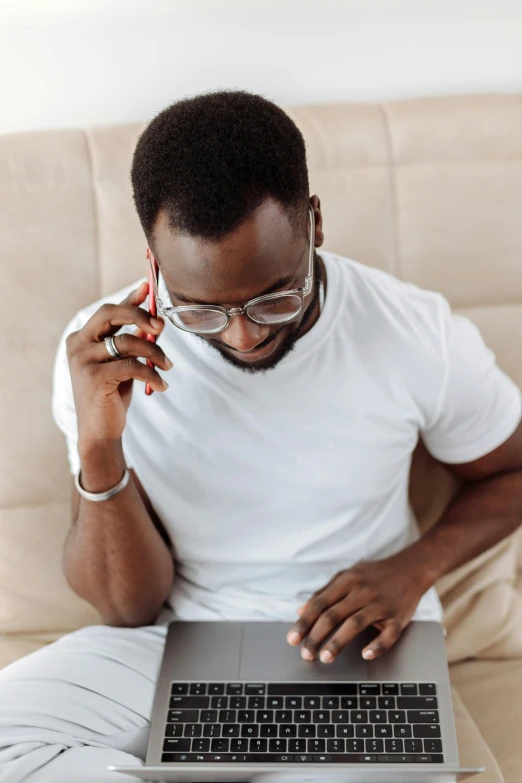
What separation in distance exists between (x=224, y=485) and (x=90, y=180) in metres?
0.61

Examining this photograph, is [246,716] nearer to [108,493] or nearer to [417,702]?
[417,702]

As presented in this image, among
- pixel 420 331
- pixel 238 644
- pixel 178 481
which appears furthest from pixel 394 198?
pixel 238 644

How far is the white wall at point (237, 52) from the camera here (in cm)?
168

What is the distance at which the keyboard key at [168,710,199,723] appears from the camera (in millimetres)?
1291

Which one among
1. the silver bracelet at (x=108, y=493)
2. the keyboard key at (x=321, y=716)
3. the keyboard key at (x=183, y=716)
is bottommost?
the keyboard key at (x=321, y=716)

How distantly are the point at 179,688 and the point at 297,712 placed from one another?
18cm

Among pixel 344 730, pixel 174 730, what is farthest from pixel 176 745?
pixel 344 730

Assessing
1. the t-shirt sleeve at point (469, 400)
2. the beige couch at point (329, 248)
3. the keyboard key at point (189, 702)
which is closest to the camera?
the keyboard key at point (189, 702)

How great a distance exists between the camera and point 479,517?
5.03 feet

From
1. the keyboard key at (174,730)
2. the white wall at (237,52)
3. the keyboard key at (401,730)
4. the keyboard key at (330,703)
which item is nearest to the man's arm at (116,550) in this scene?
the keyboard key at (174,730)

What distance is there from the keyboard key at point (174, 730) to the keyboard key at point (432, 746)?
35cm

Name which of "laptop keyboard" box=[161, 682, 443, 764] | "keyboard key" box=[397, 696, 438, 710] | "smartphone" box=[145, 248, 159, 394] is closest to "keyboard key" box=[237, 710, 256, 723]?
"laptop keyboard" box=[161, 682, 443, 764]

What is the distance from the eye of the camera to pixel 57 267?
5.24 feet

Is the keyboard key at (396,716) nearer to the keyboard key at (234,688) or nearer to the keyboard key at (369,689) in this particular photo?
the keyboard key at (369,689)
